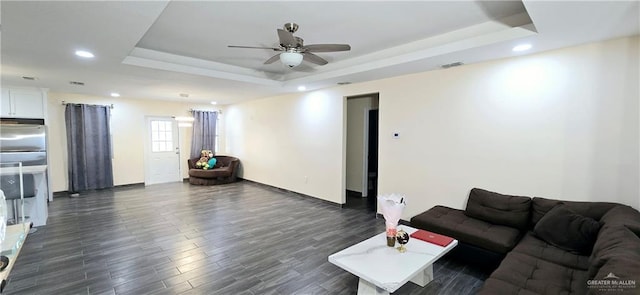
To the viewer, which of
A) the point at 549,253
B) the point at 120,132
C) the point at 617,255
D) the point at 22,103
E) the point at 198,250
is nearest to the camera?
the point at 617,255

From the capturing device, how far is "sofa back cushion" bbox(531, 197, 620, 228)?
8.79ft

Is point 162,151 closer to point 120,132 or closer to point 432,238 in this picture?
point 120,132

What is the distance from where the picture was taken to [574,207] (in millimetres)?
2820

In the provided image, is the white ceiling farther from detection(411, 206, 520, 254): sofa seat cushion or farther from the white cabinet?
detection(411, 206, 520, 254): sofa seat cushion

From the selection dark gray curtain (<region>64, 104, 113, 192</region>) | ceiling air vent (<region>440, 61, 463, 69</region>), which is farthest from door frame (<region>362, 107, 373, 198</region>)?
dark gray curtain (<region>64, 104, 113, 192</region>)

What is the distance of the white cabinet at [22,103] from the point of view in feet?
17.6

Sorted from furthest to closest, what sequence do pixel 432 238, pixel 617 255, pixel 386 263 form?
pixel 432 238, pixel 386 263, pixel 617 255

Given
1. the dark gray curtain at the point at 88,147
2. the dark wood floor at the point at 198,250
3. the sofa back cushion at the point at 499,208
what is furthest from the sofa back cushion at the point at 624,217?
the dark gray curtain at the point at 88,147

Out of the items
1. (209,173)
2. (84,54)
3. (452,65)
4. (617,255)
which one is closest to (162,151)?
(209,173)

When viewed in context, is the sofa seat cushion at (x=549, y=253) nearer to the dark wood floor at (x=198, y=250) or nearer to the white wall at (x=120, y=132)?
the dark wood floor at (x=198, y=250)

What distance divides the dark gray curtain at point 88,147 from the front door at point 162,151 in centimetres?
90

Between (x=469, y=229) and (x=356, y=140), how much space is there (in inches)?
147

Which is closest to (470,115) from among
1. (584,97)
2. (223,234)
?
(584,97)

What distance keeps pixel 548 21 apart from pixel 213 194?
6.39 meters
